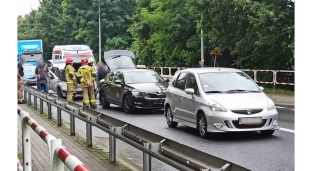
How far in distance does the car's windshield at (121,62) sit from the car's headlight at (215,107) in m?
24.8

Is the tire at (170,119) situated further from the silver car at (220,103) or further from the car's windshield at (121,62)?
the car's windshield at (121,62)

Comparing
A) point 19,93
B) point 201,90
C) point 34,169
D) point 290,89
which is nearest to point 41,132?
point 34,169

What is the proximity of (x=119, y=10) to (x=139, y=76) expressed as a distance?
44.6 metres

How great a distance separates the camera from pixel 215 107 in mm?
11297

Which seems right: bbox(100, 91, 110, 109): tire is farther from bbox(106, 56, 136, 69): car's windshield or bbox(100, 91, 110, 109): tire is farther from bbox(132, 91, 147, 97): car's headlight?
bbox(106, 56, 136, 69): car's windshield

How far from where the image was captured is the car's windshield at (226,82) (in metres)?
12.1

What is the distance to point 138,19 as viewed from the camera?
53656mm

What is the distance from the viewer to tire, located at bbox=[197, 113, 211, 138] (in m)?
11.6

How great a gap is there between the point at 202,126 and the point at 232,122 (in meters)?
0.82

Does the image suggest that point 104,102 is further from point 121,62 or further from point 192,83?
point 121,62

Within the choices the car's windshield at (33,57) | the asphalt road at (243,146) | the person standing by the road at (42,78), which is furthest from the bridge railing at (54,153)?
the car's windshield at (33,57)

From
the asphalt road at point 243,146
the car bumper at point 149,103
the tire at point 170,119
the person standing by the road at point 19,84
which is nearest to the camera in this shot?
the asphalt road at point 243,146

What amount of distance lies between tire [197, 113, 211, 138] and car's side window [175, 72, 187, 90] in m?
1.39
